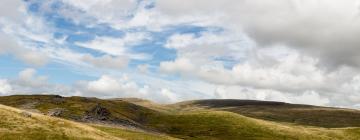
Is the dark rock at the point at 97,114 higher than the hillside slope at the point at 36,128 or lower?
higher

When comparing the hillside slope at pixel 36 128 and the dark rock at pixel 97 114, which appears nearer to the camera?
the hillside slope at pixel 36 128

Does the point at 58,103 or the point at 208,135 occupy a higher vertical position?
the point at 58,103

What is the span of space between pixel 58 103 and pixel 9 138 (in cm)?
12611

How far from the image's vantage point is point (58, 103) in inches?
7042

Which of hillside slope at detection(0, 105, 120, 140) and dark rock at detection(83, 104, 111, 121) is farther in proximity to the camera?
dark rock at detection(83, 104, 111, 121)

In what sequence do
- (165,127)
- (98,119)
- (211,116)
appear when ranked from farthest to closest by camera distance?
1. (211,116)
2. (165,127)
3. (98,119)

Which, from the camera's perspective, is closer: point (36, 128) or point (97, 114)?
point (36, 128)

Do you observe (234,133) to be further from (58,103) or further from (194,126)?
(58,103)

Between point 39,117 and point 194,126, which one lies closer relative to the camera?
point 39,117

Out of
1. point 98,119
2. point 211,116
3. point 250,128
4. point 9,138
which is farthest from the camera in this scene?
point 211,116

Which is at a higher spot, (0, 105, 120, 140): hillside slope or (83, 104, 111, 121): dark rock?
(83, 104, 111, 121): dark rock

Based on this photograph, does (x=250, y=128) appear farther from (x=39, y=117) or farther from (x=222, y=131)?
(x=39, y=117)

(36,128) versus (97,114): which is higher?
(97,114)

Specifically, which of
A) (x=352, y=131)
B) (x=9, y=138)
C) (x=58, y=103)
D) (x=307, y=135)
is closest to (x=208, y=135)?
(x=307, y=135)
